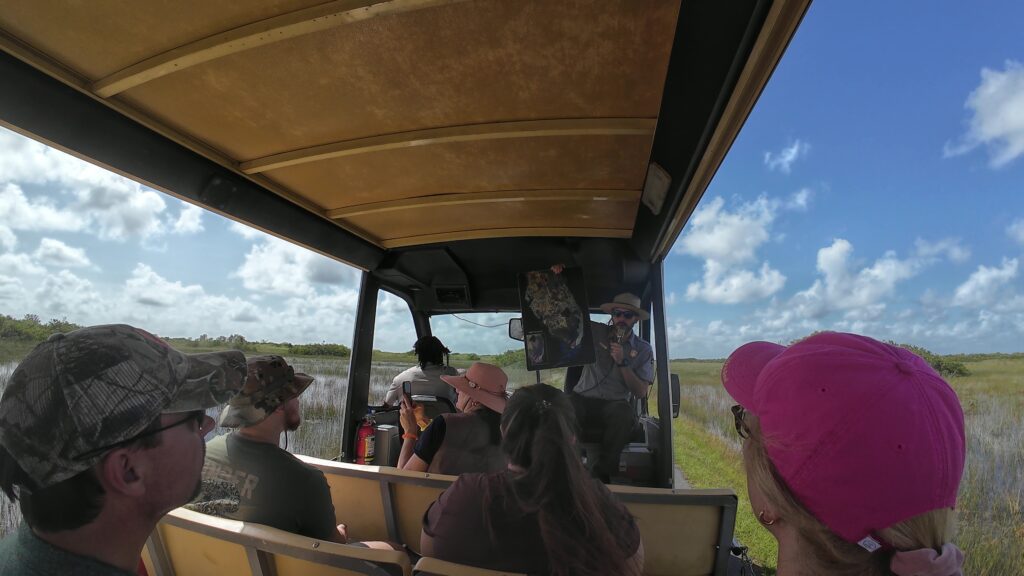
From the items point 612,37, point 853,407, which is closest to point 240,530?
point 853,407

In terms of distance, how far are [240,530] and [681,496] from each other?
1576 mm

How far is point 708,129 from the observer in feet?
5.47

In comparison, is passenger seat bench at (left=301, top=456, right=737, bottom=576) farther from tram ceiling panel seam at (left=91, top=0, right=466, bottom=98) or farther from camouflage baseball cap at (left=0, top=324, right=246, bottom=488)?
tram ceiling panel seam at (left=91, top=0, right=466, bottom=98)

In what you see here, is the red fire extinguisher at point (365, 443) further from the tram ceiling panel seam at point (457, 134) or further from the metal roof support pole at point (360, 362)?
the tram ceiling panel seam at point (457, 134)

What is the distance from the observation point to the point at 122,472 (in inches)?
36.8

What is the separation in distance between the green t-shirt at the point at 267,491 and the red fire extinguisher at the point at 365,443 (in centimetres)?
209

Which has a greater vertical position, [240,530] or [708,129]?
[708,129]

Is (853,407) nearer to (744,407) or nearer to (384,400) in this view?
(744,407)

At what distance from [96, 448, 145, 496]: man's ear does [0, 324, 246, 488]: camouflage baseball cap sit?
0.02m

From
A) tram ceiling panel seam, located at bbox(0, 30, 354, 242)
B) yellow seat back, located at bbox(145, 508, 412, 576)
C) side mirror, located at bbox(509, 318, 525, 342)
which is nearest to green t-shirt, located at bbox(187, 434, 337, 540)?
yellow seat back, located at bbox(145, 508, 412, 576)

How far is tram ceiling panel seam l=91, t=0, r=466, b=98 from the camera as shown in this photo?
133 cm

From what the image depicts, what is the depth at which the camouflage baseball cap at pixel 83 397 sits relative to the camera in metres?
0.86

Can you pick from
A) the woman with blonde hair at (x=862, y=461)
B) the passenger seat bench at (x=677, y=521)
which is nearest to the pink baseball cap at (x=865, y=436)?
the woman with blonde hair at (x=862, y=461)

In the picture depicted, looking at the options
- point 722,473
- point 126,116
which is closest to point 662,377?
point 126,116
